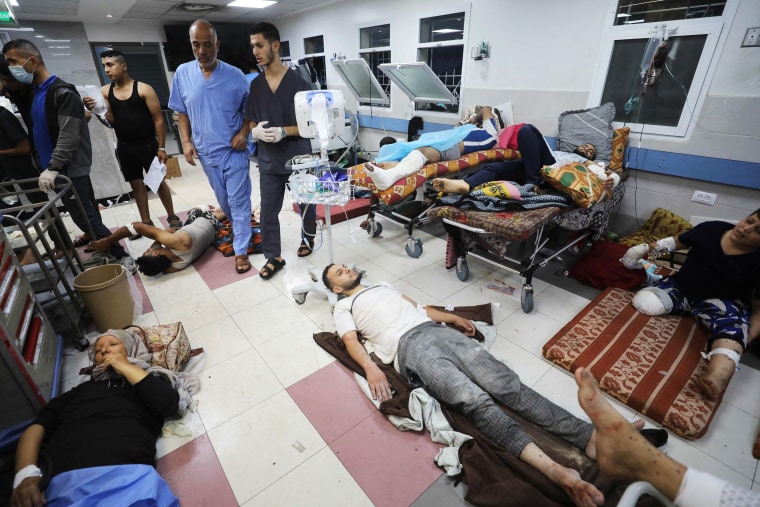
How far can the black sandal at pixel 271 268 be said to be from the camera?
2.91 metres

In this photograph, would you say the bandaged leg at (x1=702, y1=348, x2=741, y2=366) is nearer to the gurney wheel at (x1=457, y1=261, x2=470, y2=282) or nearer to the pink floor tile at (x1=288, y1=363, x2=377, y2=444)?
the gurney wheel at (x1=457, y1=261, x2=470, y2=282)

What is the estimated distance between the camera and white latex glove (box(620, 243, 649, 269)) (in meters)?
2.35

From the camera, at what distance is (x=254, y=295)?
2719 mm

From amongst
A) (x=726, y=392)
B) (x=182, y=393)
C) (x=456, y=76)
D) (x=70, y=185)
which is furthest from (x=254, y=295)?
(x=456, y=76)

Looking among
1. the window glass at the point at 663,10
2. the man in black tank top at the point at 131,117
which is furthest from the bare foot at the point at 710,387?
the man in black tank top at the point at 131,117

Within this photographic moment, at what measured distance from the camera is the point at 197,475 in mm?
1485

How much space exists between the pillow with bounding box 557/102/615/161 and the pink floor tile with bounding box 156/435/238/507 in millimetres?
3605

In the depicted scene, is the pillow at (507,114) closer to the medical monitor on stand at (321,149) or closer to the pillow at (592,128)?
the pillow at (592,128)

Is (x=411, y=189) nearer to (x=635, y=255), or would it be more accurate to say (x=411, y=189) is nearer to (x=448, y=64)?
(x=635, y=255)

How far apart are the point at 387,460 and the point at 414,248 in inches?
75.9

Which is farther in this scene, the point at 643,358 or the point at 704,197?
the point at 704,197

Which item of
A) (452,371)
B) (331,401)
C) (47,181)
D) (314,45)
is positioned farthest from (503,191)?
(314,45)

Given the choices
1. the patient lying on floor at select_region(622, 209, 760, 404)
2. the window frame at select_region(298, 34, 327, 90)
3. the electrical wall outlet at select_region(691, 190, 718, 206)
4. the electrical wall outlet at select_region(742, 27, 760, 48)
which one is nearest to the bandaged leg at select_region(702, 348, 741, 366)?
the patient lying on floor at select_region(622, 209, 760, 404)

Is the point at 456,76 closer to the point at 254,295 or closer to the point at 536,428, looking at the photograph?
the point at 254,295
